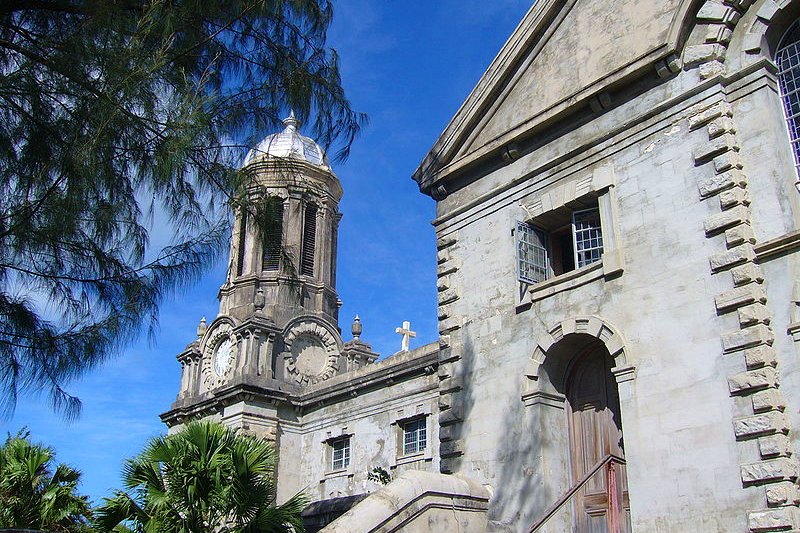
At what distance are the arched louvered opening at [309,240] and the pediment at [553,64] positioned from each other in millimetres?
15592

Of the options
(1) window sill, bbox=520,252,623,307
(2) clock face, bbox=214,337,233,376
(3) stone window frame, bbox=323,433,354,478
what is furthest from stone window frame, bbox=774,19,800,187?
(2) clock face, bbox=214,337,233,376

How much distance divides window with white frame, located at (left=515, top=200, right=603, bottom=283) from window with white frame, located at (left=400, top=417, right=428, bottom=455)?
10.00 m

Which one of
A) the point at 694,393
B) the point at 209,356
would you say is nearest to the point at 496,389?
the point at 694,393

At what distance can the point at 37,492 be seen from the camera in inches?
746

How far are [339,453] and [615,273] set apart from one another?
1580 cm

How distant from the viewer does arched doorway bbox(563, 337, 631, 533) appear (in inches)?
491

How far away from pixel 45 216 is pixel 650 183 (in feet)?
26.5

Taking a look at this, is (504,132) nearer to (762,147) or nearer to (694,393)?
(762,147)

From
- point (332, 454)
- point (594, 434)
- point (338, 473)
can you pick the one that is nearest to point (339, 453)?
point (332, 454)

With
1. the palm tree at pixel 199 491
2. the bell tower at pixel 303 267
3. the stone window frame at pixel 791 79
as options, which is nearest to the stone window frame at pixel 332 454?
the bell tower at pixel 303 267

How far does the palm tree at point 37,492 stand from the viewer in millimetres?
18156

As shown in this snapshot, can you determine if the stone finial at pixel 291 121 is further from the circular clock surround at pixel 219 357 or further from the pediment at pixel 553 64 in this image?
the circular clock surround at pixel 219 357

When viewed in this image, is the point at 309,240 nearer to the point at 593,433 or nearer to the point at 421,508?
the point at 593,433

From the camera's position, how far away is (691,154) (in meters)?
12.0
